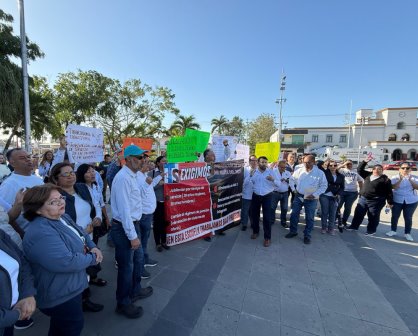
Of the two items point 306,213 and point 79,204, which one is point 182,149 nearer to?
point 79,204

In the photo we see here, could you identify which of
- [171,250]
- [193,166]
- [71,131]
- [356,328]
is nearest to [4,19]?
[71,131]

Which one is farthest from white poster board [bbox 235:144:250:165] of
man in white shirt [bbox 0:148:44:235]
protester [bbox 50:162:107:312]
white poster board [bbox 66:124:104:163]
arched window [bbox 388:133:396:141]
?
arched window [bbox 388:133:396:141]

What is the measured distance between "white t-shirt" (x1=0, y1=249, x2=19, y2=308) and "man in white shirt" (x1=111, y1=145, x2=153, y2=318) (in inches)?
39.6

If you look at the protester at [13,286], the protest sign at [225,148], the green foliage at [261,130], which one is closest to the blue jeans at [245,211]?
the protest sign at [225,148]

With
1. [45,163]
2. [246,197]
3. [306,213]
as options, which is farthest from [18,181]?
[45,163]

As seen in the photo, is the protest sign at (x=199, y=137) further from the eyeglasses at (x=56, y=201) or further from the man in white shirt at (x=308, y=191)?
the eyeglasses at (x=56, y=201)

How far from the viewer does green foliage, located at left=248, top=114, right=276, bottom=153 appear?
34.8 m

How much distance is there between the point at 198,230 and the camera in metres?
4.52

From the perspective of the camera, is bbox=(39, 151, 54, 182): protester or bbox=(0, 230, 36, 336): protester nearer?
bbox=(0, 230, 36, 336): protester

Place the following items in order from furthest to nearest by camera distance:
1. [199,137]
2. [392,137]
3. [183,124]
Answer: [392,137], [183,124], [199,137]

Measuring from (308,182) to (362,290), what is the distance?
2.20m

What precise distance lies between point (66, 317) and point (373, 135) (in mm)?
53792

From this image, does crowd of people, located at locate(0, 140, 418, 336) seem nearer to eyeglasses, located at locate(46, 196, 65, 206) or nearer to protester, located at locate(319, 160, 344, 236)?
eyeglasses, located at locate(46, 196, 65, 206)

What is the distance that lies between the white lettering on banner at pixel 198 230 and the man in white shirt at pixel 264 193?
644 mm
